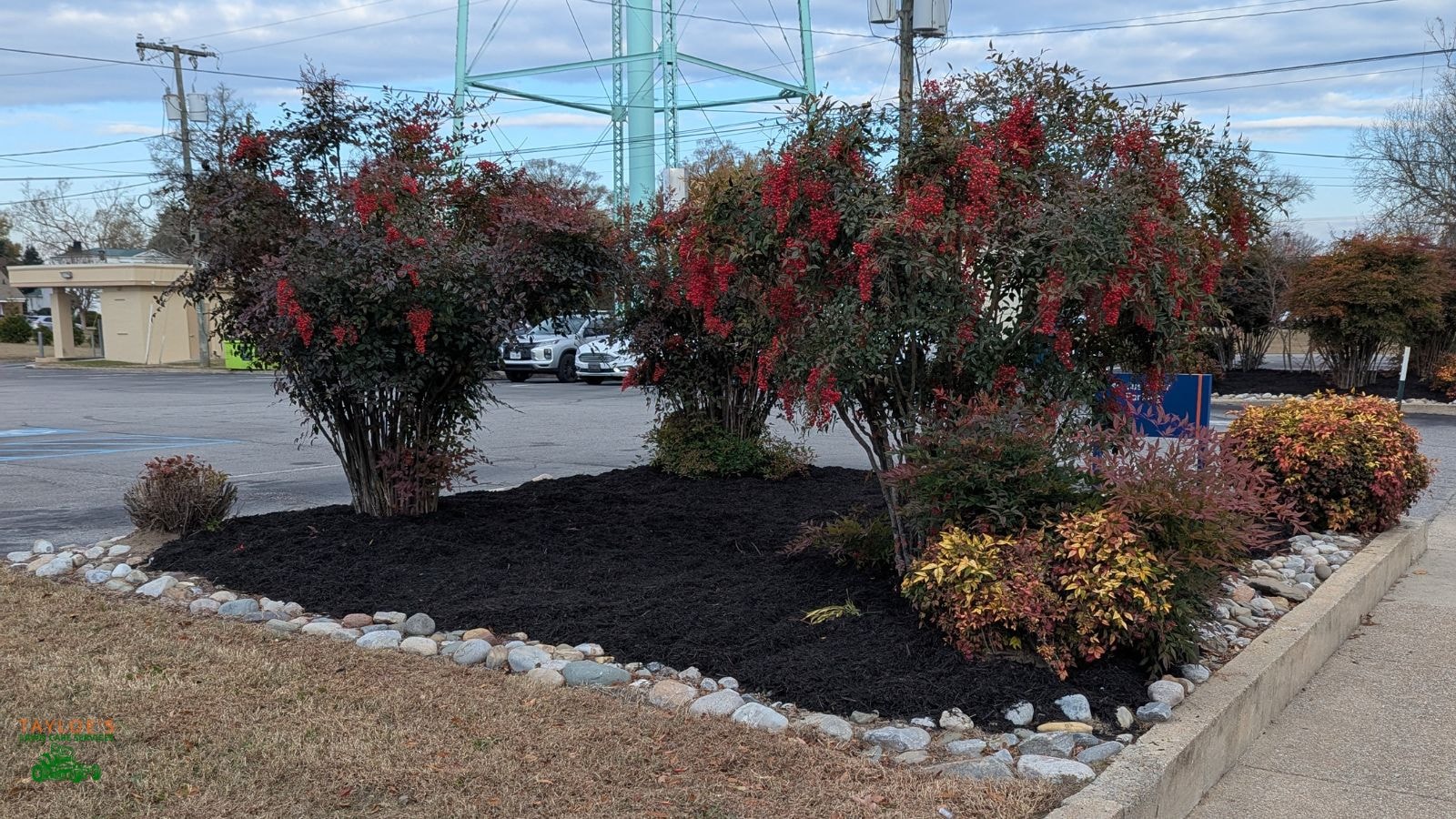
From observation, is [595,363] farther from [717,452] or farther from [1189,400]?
[1189,400]

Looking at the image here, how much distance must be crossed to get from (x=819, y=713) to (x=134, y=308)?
43970mm

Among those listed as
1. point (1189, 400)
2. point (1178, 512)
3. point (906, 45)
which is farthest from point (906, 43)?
point (1178, 512)

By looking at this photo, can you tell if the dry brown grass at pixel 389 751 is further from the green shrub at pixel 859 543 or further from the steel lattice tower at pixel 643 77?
the steel lattice tower at pixel 643 77

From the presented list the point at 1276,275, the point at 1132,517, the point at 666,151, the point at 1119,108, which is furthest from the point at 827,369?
the point at 666,151

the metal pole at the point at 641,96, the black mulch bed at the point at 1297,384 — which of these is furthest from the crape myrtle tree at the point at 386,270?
the metal pole at the point at 641,96

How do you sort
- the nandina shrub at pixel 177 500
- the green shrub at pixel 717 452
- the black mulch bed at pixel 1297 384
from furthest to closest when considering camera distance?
the black mulch bed at pixel 1297 384 → the green shrub at pixel 717 452 → the nandina shrub at pixel 177 500

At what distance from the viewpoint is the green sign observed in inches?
152

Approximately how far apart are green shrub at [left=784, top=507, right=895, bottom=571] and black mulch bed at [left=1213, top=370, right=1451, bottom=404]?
1693cm

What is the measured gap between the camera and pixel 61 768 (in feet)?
12.9

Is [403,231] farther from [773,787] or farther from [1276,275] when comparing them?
[1276,275]

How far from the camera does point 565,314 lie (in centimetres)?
762

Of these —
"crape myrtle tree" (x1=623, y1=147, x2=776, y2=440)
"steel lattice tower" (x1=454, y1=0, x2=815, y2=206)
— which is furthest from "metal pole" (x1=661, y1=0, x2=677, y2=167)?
"crape myrtle tree" (x1=623, y1=147, x2=776, y2=440)

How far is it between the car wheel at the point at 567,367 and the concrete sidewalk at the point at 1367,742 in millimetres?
22934

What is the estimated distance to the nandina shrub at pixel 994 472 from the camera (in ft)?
16.7
